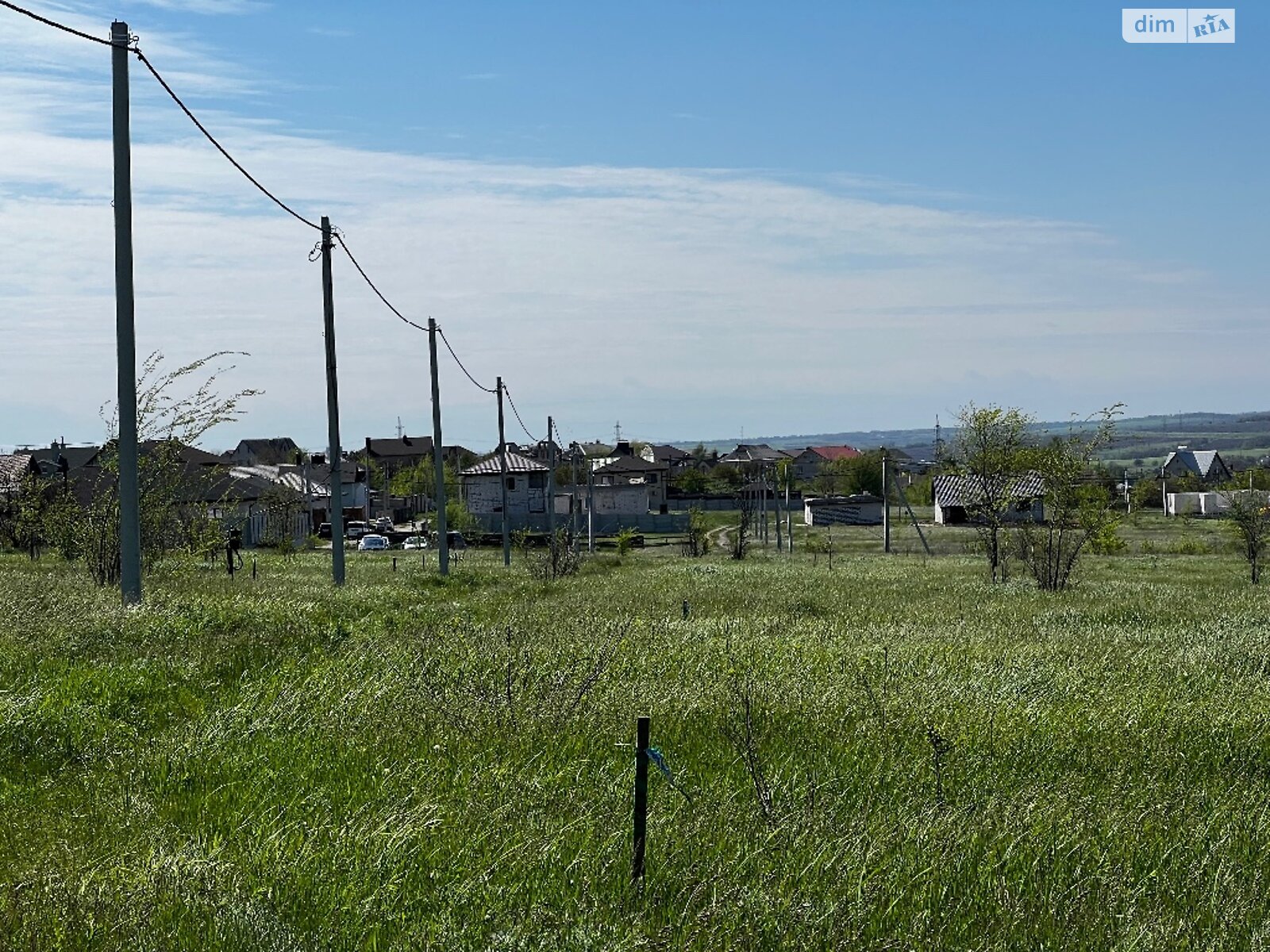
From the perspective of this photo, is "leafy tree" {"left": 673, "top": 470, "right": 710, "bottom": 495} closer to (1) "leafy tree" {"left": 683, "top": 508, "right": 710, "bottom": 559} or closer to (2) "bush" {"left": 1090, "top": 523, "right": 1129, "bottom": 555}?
(1) "leafy tree" {"left": 683, "top": 508, "right": 710, "bottom": 559}

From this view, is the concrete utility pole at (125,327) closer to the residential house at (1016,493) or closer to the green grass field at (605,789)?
the green grass field at (605,789)

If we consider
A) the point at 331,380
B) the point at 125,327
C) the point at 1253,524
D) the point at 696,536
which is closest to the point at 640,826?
the point at 125,327

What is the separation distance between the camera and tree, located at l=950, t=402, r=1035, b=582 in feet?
109

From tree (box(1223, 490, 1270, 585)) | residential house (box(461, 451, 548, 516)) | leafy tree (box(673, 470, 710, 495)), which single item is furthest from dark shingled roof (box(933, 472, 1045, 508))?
leafy tree (box(673, 470, 710, 495))

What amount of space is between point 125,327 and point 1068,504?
70.8 ft

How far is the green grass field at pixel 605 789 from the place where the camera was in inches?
216

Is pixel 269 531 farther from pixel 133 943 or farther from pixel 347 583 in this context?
pixel 133 943

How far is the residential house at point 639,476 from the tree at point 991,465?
7383 centimetres

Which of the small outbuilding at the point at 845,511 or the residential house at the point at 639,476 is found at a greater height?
the residential house at the point at 639,476

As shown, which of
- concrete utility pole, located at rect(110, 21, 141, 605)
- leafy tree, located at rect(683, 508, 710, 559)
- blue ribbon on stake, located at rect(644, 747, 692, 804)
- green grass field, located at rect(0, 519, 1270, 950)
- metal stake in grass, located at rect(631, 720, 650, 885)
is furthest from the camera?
leafy tree, located at rect(683, 508, 710, 559)

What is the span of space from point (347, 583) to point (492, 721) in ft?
51.1

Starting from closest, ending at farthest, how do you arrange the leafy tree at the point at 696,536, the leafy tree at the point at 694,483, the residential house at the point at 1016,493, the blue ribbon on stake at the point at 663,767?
1. the blue ribbon on stake at the point at 663,767
2. the residential house at the point at 1016,493
3. the leafy tree at the point at 696,536
4. the leafy tree at the point at 694,483

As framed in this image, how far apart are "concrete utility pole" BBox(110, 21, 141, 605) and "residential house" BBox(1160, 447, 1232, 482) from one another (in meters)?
132

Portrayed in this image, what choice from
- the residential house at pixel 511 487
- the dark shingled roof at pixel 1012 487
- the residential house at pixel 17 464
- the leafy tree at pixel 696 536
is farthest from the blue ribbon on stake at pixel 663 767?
the residential house at pixel 511 487
